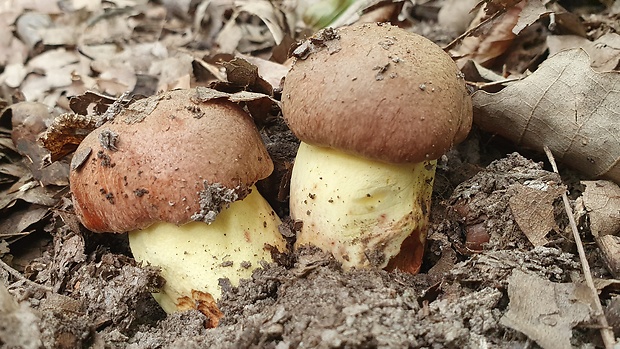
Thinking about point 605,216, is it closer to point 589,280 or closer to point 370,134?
point 589,280

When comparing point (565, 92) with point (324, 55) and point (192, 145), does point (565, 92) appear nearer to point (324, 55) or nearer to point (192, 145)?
point (324, 55)

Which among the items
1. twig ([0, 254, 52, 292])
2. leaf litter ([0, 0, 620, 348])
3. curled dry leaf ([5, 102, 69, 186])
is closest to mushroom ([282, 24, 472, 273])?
leaf litter ([0, 0, 620, 348])

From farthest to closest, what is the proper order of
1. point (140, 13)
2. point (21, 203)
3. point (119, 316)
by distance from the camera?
point (140, 13) → point (21, 203) → point (119, 316)

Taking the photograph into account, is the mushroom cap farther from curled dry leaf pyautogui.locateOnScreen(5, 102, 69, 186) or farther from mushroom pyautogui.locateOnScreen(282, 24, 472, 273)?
curled dry leaf pyautogui.locateOnScreen(5, 102, 69, 186)

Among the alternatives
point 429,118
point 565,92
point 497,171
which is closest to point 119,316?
point 429,118

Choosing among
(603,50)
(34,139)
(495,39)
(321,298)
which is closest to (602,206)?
(603,50)

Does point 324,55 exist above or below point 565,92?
above
